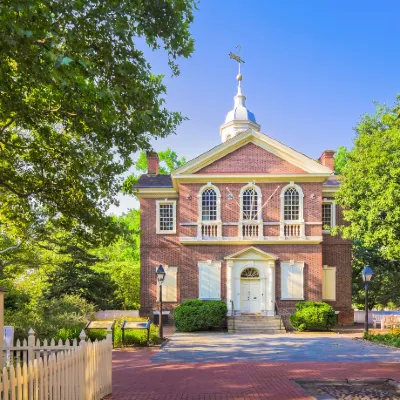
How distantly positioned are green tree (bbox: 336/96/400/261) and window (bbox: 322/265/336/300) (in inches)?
132

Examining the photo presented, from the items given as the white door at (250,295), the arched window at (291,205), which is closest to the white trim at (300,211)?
the arched window at (291,205)

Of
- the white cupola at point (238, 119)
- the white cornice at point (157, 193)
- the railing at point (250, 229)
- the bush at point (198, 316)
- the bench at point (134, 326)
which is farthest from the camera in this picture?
the white cupola at point (238, 119)

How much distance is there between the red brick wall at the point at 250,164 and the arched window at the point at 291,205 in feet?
3.67

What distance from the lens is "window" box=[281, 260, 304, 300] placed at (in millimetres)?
25447

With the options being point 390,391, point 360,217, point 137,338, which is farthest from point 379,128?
point 390,391

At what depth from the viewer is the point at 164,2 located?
8.34 meters

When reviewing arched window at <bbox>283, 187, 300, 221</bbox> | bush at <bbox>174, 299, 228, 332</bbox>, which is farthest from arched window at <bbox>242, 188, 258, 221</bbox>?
bush at <bbox>174, 299, 228, 332</bbox>

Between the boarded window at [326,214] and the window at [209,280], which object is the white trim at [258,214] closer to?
the window at [209,280]

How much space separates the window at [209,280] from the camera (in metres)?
25.7

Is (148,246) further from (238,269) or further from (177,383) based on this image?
(177,383)

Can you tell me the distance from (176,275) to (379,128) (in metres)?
14.5

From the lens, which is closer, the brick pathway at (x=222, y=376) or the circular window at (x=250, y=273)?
the brick pathway at (x=222, y=376)

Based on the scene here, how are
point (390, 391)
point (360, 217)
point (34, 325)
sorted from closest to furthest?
point (390, 391) → point (34, 325) → point (360, 217)

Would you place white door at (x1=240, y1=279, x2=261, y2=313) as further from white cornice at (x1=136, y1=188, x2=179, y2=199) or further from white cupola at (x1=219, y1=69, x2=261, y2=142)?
white cupola at (x1=219, y1=69, x2=261, y2=142)
